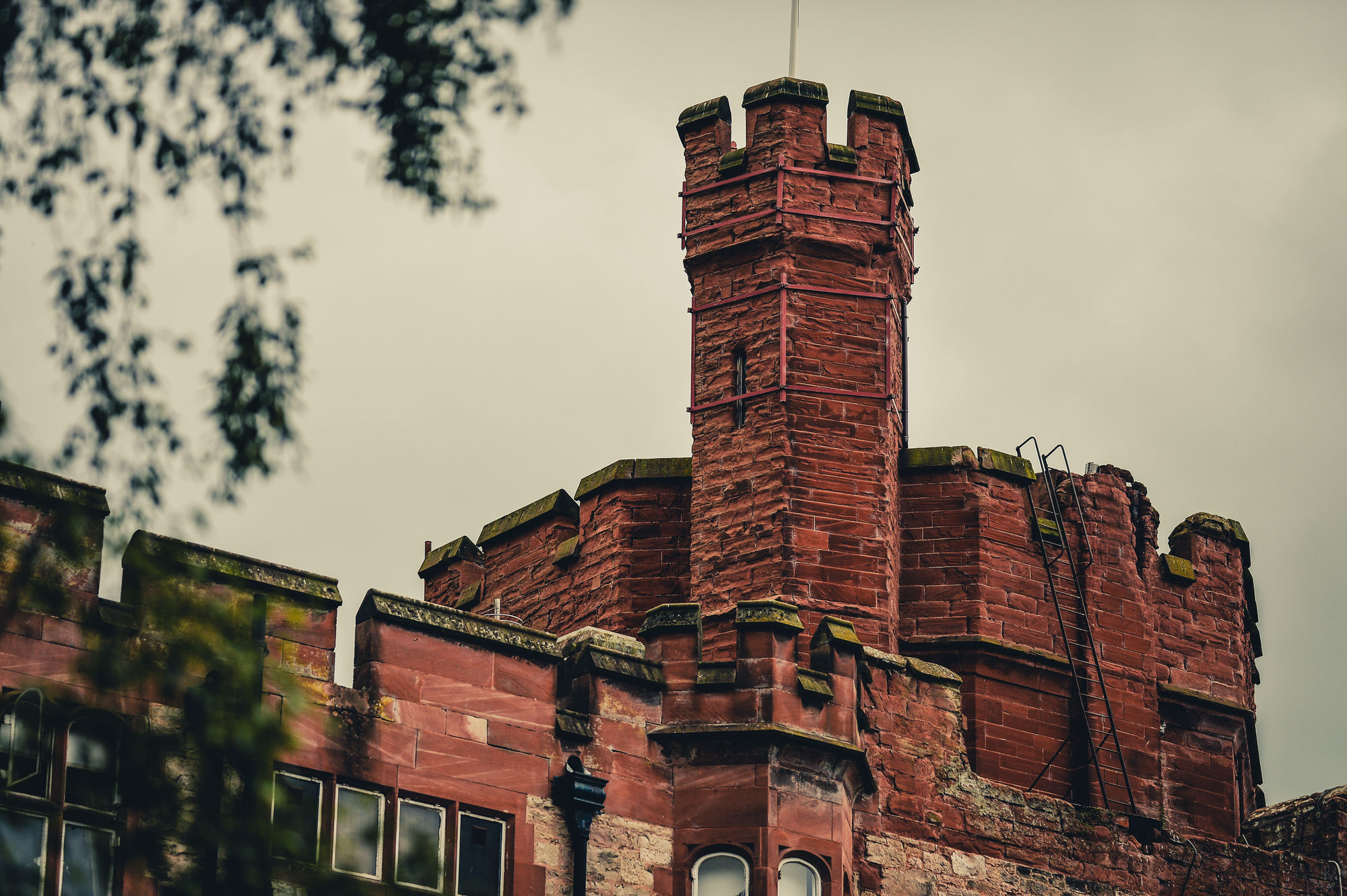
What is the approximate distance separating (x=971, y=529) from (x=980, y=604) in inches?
31.8

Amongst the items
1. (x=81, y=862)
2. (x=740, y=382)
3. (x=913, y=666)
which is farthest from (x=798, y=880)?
(x=740, y=382)

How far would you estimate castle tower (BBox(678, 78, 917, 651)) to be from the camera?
23766 millimetres

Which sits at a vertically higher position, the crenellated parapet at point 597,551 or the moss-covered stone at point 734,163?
the moss-covered stone at point 734,163

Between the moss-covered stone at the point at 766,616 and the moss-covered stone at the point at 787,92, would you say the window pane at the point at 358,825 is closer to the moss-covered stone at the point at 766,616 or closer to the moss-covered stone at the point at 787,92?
the moss-covered stone at the point at 766,616

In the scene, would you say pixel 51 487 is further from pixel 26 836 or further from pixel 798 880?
pixel 798 880

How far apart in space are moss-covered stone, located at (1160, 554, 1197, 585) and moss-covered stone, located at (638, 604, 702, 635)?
8.20 meters

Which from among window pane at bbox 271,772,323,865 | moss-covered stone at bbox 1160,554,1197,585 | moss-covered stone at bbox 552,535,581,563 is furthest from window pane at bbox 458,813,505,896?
moss-covered stone at bbox 1160,554,1197,585

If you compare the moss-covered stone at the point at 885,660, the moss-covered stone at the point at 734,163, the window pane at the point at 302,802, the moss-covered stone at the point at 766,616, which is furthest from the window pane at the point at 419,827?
the moss-covered stone at the point at 734,163

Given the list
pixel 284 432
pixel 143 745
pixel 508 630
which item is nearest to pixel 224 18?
pixel 284 432

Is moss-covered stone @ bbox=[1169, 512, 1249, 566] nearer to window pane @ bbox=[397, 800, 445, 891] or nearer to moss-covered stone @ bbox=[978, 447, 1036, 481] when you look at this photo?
moss-covered stone @ bbox=[978, 447, 1036, 481]

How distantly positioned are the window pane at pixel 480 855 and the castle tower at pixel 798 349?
494cm

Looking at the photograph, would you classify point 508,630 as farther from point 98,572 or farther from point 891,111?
point 891,111

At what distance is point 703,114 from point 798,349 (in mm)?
3155

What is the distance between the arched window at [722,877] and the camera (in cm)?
1942
